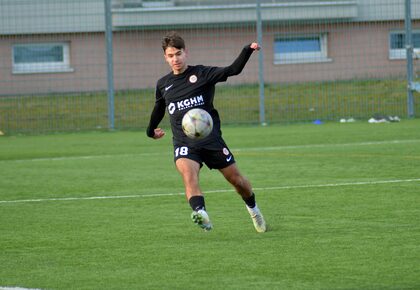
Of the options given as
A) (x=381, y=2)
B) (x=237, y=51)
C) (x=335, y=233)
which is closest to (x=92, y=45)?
(x=237, y=51)

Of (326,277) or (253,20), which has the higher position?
(253,20)

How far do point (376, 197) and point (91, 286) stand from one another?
17.2 feet

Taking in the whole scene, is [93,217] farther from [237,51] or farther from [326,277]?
[237,51]

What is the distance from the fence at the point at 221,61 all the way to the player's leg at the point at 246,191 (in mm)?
15124

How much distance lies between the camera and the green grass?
25078 mm

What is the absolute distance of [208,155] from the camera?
9.59m

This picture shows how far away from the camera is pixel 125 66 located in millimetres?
25172

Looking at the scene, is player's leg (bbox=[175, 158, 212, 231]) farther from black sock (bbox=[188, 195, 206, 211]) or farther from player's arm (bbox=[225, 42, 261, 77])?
player's arm (bbox=[225, 42, 261, 77])

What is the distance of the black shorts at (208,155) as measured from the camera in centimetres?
952

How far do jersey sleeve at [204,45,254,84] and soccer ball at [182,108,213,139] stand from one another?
438 millimetres

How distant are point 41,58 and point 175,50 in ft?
51.2

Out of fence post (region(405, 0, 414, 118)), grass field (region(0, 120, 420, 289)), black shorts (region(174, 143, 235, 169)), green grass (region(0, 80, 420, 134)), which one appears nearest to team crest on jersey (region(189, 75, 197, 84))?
black shorts (region(174, 143, 235, 169))

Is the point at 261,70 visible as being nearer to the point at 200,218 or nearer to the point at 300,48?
the point at 300,48

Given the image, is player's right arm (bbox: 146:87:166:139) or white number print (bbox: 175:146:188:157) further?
player's right arm (bbox: 146:87:166:139)
